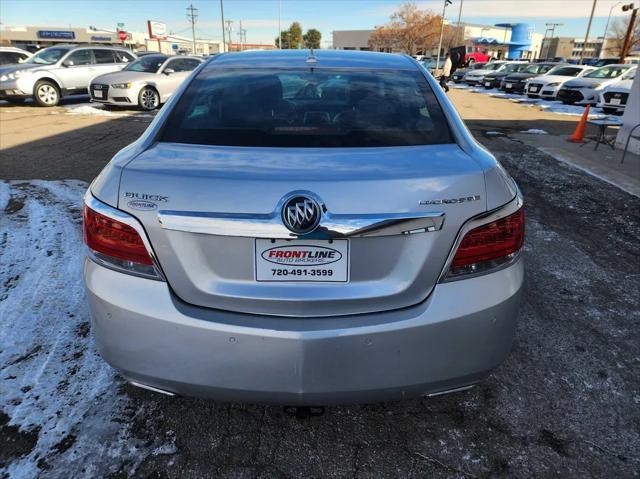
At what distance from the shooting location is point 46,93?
13.8 meters

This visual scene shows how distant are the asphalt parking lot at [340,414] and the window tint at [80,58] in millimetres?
13060

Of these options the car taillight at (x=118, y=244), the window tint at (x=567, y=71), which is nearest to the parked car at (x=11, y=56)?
the car taillight at (x=118, y=244)

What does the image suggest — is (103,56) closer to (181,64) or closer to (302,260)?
(181,64)

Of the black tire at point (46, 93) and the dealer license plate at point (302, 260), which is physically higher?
the dealer license plate at point (302, 260)

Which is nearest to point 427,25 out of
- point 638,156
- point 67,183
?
point 638,156

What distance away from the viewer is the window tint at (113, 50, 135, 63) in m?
16.0

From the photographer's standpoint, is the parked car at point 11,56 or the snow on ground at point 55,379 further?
the parked car at point 11,56

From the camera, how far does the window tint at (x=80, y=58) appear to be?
1450cm

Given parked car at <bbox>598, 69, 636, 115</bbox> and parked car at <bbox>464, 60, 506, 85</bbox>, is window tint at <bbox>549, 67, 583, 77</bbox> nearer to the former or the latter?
parked car at <bbox>598, 69, 636, 115</bbox>

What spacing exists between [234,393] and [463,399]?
4.28 ft

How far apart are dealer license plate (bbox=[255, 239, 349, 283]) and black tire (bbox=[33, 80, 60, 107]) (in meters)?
15.1

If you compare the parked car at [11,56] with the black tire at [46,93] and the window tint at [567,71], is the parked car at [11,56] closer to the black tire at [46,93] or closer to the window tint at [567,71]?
the black tire at [46,93]

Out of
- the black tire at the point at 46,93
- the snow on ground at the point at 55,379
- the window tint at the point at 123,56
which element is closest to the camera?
the snow on ground at the point at 55,379

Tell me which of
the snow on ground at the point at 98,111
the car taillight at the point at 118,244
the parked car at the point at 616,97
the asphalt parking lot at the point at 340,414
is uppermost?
the car taillight at the point at 118,244
